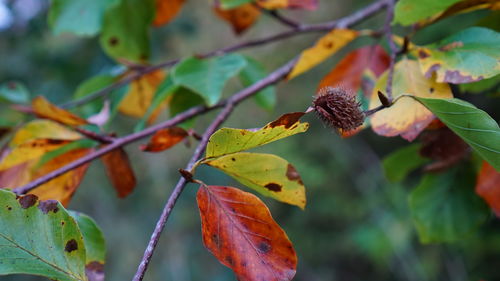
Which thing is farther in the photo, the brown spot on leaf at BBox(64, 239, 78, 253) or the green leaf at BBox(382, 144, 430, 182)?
the green leaf at BBox(382, 144, 430, 182)

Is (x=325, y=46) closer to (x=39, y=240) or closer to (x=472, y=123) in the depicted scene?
(x=472, y=123)

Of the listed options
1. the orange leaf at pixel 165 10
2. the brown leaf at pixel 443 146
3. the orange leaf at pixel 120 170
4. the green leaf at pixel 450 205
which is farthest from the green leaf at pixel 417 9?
the orange leaf at pixel 165 10

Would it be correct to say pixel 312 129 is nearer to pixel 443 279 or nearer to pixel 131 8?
pixel 443 279

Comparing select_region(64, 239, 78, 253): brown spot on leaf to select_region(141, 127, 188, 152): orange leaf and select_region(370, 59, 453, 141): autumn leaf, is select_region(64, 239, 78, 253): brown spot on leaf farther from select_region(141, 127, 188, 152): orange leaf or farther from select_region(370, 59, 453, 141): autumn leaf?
select_region(370, 59, 453, 141): autumn leaf

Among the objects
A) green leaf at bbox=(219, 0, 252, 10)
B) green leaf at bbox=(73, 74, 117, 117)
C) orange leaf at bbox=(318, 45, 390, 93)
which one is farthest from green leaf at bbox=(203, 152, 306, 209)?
green leaf at bbox=(73, 74, 117, 117)

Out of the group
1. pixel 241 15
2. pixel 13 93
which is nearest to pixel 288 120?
pixel 241 15
